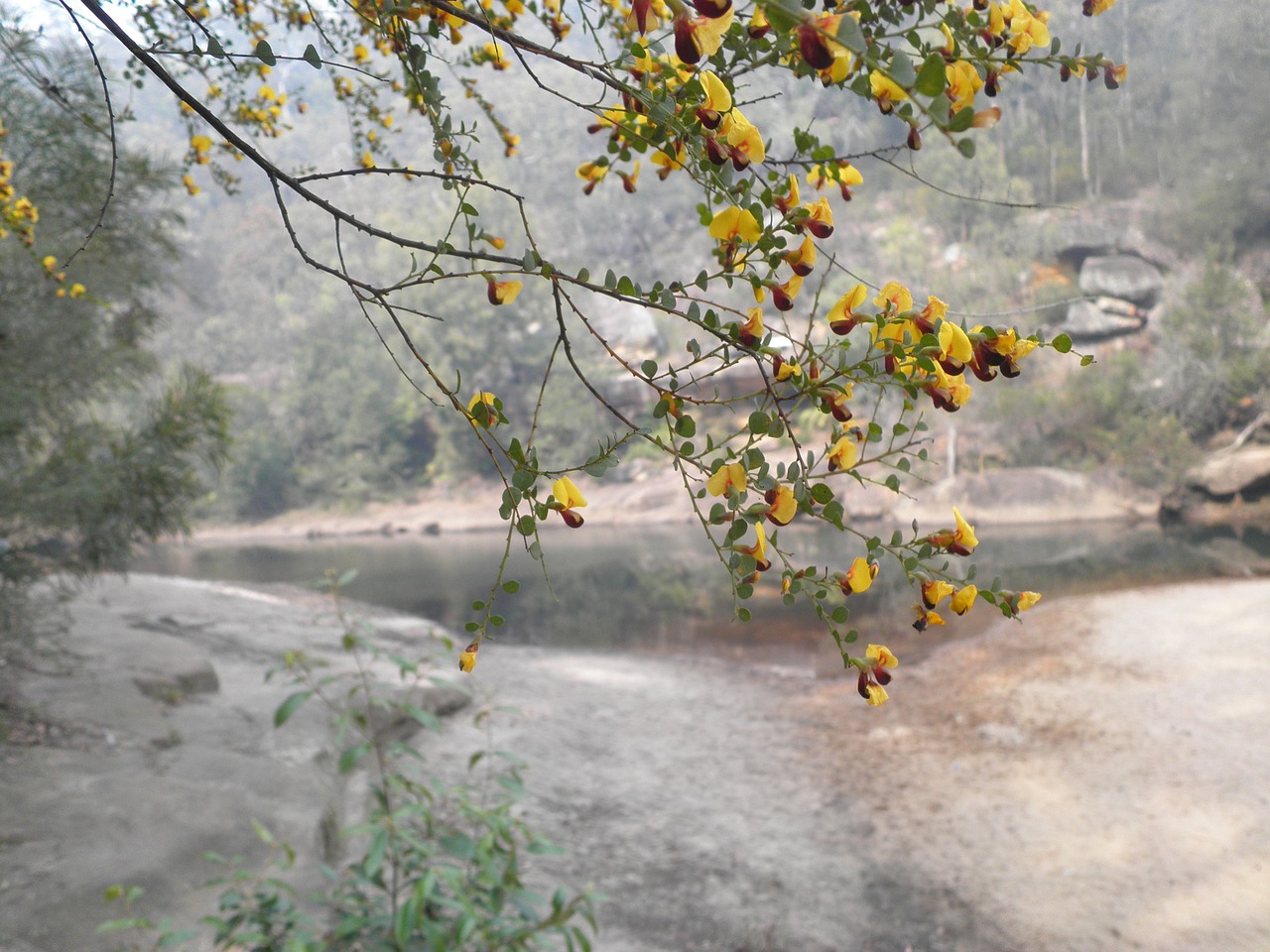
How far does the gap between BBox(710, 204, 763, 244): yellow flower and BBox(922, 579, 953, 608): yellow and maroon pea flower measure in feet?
0.89

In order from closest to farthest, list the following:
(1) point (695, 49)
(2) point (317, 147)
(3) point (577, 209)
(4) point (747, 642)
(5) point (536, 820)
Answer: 1. (1) point (695, 49)
2. (5) point (536, 820)
3. (4) point (747, 642)
4. (3) point (577, 209)
5. (2) point (317, 147)

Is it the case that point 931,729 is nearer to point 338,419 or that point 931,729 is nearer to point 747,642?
point 747,642

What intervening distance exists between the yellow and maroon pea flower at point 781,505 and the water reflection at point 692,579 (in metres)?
5.10

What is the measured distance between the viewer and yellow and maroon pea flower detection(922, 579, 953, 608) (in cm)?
62

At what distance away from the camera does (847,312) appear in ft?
2.07

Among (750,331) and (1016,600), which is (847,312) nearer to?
(750,331)

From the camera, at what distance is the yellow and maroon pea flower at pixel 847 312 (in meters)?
0.60

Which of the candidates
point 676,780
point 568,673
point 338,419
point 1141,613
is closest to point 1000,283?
point 1141,613

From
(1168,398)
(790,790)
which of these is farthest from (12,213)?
(1168,398)

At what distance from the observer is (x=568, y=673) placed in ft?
21.7

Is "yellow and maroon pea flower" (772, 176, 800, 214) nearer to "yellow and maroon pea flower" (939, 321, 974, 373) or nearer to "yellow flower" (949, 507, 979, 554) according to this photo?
"yellow and maroon pea flower" (939, 321, 974, 373)

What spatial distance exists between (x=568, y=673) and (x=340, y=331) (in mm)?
18374

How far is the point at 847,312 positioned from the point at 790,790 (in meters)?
3.93

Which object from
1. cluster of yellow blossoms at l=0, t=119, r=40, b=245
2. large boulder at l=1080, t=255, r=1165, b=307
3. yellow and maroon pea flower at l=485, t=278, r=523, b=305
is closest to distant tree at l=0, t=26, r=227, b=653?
cluster of yellow blossoms at l=0, t=119, r=40, b=245
